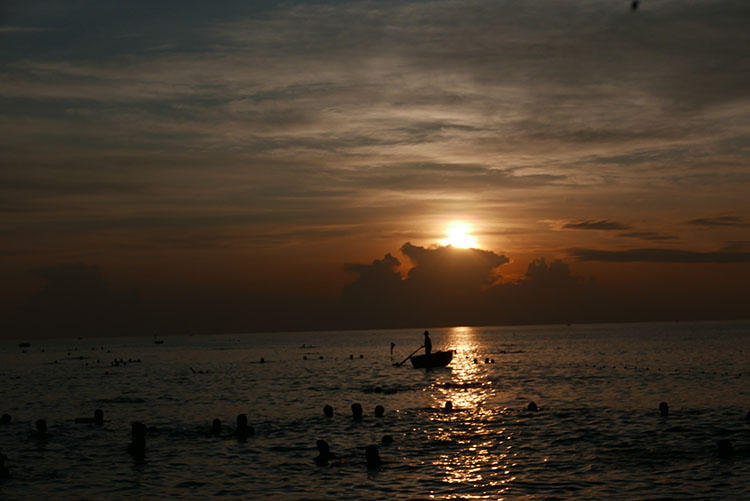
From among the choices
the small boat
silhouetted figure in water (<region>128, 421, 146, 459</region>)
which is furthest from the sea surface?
the small boat

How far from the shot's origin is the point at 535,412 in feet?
139

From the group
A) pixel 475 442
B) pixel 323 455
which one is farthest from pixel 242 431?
pixel 475 442

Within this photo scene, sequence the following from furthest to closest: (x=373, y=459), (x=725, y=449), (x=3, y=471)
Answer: (x=725, y=449)
(x=3, y=471)
(x=373, y=459)

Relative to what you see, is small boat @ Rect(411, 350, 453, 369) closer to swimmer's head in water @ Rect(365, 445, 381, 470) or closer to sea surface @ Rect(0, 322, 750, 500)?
sea surface @ Rect(0, 322, 750, 500)

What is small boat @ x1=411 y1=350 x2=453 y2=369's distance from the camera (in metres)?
79.8

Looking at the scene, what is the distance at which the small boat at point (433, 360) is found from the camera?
79750 mm

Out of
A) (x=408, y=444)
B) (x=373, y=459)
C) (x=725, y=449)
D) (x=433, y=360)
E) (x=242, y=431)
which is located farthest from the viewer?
(x=433, y=360)

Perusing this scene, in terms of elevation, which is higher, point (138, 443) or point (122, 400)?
point (138, 443)

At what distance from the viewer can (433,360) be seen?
79.9 m

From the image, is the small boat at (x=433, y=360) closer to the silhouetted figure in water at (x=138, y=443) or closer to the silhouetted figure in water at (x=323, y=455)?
the silhouetted figure in water at (x=138, y=443)

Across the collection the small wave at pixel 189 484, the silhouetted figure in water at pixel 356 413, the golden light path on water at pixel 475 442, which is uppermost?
the silhouetted figure in water at pixel 356 413

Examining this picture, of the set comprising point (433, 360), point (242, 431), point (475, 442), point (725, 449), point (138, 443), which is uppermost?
point (138, 443)

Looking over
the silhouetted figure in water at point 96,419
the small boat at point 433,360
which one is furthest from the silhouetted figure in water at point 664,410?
the small boat at point 433,360

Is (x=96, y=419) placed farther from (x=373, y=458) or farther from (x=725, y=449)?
(x=725, y=449)
